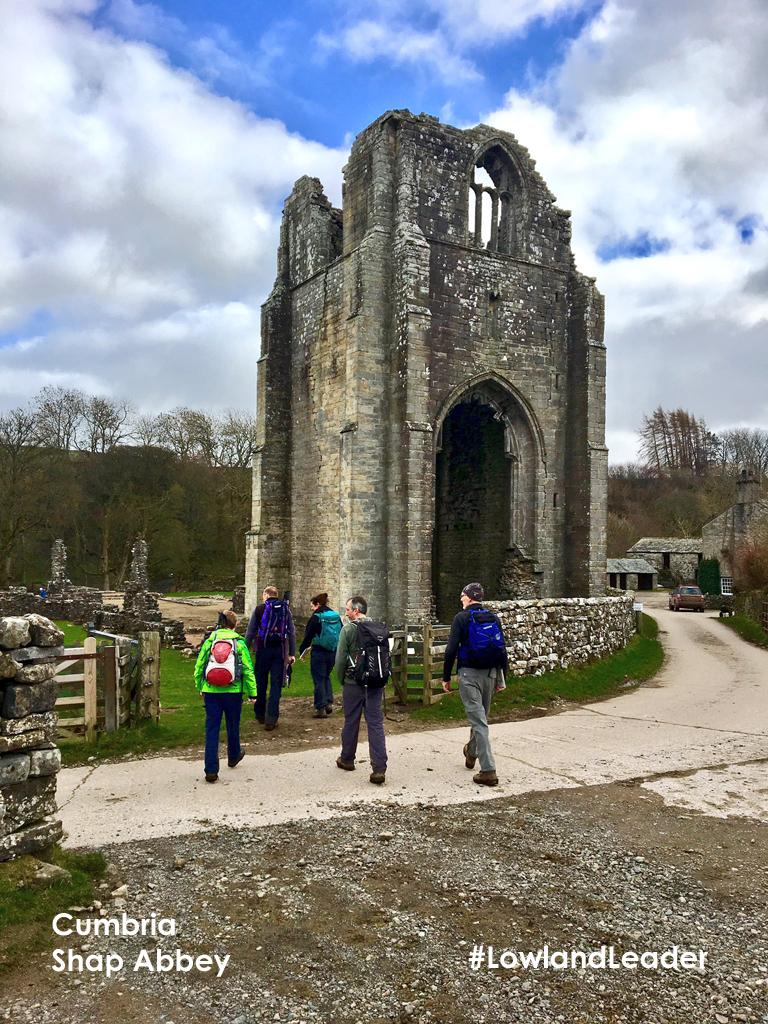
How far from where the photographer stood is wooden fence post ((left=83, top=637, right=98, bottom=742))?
25.3 ft

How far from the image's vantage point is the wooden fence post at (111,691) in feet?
26.0

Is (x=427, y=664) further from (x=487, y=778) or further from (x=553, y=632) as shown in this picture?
(x=487, y=778)

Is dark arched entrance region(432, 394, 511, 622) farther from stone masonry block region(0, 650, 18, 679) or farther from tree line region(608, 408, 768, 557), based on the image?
tree line region(608, 408, 768, 557)

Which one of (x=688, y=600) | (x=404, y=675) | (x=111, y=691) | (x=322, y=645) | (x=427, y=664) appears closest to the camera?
(x=111, y=691)

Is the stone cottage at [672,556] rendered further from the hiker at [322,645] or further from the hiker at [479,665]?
the hiker at [479,665]

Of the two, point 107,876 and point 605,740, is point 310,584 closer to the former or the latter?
point 605,740

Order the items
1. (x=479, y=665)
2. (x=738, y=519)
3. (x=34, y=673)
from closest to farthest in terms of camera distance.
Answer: (x=34, y=673), (x=479, y=665), (x=738, y=519)

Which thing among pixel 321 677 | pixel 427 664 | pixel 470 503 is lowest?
pixel 321 677

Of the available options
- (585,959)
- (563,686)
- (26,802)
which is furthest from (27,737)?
(563,686)

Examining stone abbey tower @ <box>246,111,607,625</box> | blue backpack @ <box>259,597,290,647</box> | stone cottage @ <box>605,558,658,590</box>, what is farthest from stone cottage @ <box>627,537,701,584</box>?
blue backpack @ <box>259,597,290,647</box>

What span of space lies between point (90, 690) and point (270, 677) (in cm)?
215

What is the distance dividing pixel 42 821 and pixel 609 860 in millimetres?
3753

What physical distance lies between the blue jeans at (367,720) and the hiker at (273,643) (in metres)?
2.01

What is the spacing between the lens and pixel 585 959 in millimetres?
3643
